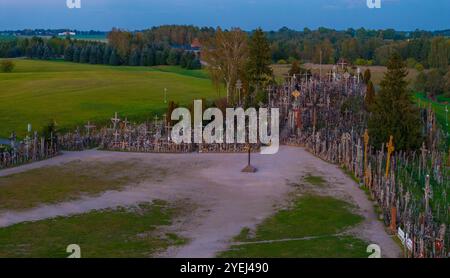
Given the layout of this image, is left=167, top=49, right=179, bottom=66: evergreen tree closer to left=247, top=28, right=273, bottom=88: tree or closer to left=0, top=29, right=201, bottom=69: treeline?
left=0, top=29, right=201, bottom=69: treeline

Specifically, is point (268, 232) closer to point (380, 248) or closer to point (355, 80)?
point (380, 248)

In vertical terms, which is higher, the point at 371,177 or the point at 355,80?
the point at 355,80

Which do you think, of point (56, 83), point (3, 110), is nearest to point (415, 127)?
point (3, 110)

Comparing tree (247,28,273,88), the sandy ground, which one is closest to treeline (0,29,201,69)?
tree (247,28,273,88)

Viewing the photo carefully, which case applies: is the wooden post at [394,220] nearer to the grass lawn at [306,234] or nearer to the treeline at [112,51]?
the grass lawn at [306,234]

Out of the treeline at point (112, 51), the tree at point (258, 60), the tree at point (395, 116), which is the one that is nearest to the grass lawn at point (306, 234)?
the tree at point (395, 116)

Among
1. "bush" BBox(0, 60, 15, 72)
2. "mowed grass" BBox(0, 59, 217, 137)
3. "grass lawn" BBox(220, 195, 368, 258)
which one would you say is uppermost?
"bush" BBox(0, 60, 15, 72)
